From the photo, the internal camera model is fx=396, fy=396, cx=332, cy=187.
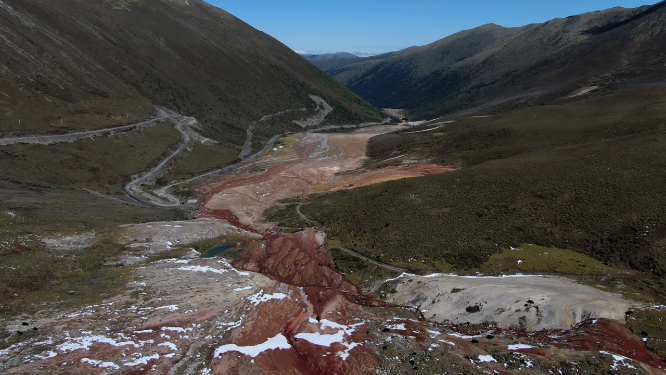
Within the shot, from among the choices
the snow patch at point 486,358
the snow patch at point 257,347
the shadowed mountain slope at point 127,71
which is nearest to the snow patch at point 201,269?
the snow patch at point 257,347

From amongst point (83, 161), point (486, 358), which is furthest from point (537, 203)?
point (83, 161)

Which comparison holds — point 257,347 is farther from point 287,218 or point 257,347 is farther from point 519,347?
A: point 287,218

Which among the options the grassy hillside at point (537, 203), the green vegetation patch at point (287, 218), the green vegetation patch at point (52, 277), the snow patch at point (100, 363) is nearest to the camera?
the snow patch at point (100, 363)

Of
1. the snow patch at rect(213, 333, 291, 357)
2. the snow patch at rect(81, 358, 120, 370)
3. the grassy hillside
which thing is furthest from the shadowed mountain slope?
the snow patch at rect(213, 333, 291, 357)

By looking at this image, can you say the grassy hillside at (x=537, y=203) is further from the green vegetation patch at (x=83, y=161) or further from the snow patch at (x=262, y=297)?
the green vegetation patch at (x=83, y=161)

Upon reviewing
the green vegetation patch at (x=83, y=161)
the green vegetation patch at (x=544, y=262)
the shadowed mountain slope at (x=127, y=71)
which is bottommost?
the green vegetation patch at (x=544, y=262)

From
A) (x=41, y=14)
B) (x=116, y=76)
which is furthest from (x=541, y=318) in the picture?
(x=41, y=14)
